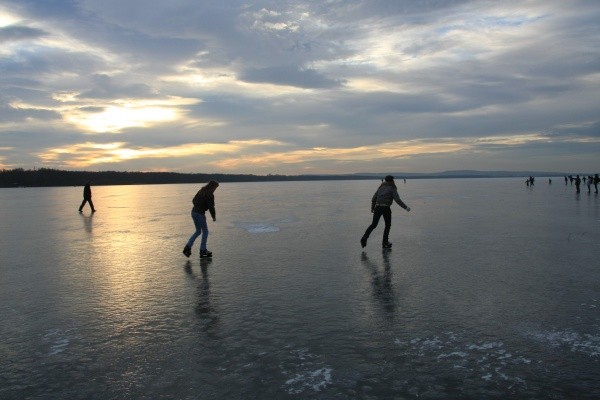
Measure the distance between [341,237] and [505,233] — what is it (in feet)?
15.0

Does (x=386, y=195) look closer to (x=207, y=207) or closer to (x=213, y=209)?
(x=213, y=209)

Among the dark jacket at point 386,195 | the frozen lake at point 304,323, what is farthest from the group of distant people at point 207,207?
the frozen lake at point 304,323

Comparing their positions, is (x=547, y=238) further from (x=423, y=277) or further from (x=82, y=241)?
(x=82, y=241)

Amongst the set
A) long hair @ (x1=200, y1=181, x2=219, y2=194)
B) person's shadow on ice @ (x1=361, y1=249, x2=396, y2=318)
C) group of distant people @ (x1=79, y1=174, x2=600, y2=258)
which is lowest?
person's shadow on ice @ (x1=361, y1=249, x2=396, y2=318)

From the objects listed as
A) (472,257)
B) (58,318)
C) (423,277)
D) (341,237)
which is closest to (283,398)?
(58,318)

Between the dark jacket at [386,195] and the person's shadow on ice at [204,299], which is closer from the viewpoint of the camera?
the person's shadow on ice at [204,299]

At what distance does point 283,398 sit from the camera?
11.6 feet

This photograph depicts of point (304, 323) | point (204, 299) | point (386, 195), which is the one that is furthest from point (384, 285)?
point (386, 195)

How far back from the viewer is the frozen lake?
3.78 metres

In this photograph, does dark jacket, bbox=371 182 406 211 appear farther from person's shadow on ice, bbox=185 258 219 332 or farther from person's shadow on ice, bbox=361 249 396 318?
person's shadow on ice, bbox=185 258 219 332

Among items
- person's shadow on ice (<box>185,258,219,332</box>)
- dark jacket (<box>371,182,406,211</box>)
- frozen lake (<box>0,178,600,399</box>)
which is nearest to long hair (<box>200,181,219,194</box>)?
frozen lake (<box>0,178,600,399</box>)

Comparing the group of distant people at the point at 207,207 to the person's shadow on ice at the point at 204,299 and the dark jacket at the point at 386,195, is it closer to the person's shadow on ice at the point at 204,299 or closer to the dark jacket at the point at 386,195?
the dark jacket at the point at 386,195

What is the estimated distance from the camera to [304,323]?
523cm

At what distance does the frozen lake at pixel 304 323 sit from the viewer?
3775 mm
